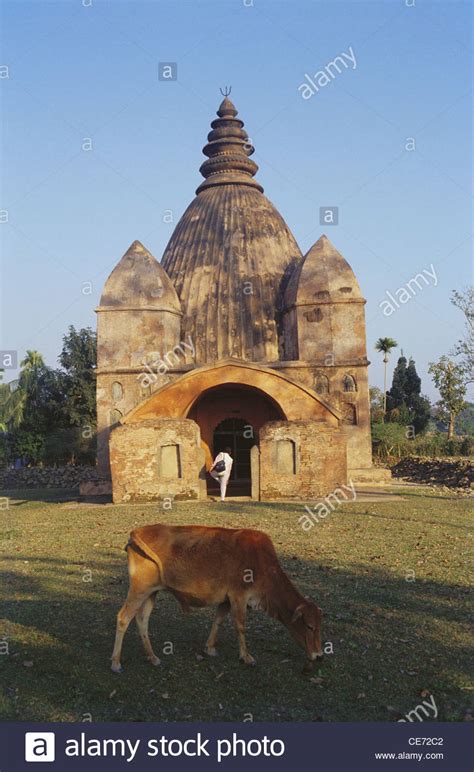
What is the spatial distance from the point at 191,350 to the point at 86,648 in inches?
736

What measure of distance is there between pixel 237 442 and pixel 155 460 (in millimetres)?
5850

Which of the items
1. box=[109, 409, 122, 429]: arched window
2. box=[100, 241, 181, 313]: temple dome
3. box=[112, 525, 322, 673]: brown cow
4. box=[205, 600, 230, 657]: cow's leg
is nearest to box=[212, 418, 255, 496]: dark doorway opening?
box=[109, 409, 122, 429]: arched window

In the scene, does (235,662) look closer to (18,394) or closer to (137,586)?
(137,586)

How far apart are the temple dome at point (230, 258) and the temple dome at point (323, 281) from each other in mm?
1710

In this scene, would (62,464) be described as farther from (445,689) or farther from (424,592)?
(445,689)

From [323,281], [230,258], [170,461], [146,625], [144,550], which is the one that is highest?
[230,258]

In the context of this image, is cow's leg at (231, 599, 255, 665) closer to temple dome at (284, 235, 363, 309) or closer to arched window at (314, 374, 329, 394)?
arched window at (314, 374, 329, 394)

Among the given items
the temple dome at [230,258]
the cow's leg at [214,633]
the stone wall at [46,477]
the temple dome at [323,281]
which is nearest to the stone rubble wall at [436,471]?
the temple dome at [323,281]

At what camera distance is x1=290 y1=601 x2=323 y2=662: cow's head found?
5039 mm

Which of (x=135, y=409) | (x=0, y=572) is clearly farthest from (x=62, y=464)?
(x=0, y=572)

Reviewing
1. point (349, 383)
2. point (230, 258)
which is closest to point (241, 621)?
point (349, 383)

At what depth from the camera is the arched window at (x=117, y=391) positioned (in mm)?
22047

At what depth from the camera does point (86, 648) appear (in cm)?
590

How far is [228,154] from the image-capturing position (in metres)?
29.6
